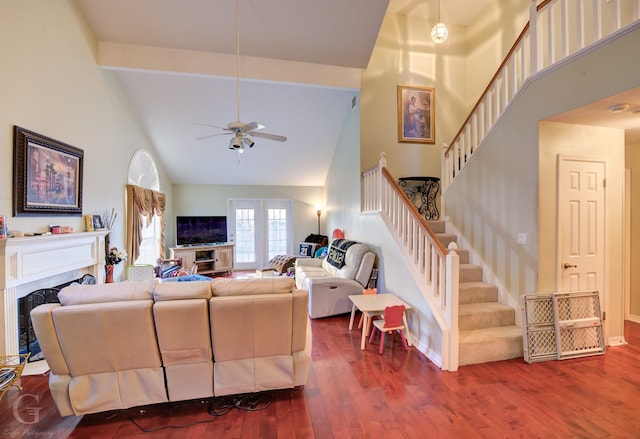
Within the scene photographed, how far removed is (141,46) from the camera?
14.3 ft

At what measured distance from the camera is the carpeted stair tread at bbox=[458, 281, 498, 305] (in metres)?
3.54

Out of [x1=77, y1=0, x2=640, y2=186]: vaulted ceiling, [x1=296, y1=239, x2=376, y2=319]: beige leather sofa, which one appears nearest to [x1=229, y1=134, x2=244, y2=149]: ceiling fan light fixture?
[x1=77, y1=0, x2=640, y2=186]: vaulted ceiling

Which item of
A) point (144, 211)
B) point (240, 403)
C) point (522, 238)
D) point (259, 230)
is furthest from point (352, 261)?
point (259, 230)

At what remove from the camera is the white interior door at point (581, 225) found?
3207mm

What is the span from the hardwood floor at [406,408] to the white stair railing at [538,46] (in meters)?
2.80

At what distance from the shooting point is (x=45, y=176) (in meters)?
3.25

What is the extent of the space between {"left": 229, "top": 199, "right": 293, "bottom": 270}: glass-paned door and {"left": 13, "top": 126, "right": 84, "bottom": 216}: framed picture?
4390 millimetres

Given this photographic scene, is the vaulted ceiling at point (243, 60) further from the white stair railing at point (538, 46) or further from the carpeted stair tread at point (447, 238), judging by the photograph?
the carpeted stair tread at point (447, 238)

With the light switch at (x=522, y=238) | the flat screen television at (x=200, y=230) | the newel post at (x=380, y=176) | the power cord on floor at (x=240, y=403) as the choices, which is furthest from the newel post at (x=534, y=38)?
the flat screen television at (x=200, y=230)

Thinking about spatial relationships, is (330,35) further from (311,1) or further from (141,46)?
(141,46)

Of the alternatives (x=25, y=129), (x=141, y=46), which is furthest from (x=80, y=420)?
(x=141, y=46)

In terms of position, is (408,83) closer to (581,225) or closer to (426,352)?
(581,225)

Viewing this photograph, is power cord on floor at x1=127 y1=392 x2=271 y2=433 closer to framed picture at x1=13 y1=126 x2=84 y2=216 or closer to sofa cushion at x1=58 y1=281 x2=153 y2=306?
sofa cushion at x1=58 y1=281 x2=153 y2=306

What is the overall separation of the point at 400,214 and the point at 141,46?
14.8 ft
